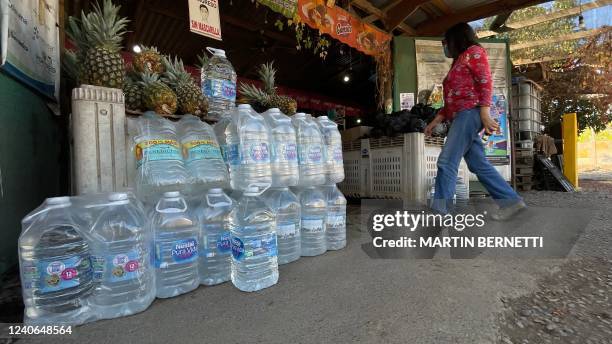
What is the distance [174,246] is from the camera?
1.36 m

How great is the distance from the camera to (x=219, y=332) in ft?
3.58

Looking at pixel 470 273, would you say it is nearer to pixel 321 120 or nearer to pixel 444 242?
pixel 444 242

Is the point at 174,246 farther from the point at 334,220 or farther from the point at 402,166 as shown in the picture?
the point at 402,166

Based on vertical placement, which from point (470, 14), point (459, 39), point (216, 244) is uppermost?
point (470, 14)

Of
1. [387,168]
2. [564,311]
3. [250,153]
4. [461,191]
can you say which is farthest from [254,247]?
[461,191]

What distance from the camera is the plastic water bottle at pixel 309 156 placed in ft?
6.79

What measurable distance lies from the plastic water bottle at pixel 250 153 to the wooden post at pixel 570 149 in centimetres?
761

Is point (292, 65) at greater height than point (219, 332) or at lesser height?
greater

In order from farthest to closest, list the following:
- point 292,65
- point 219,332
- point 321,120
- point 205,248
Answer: point 292,65 → point 321,120 → point 205,248 → point 219,332

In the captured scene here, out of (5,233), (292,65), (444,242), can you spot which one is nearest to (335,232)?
(444,242)

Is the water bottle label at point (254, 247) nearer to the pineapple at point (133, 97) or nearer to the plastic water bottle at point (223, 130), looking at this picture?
the plastic water bottle at point (223, 130)

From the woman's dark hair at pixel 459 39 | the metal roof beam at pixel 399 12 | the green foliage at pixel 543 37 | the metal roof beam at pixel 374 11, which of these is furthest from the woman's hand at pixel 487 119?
the green foliage at pixel 543 37

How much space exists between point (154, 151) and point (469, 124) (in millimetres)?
2228

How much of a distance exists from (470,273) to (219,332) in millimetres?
1368
